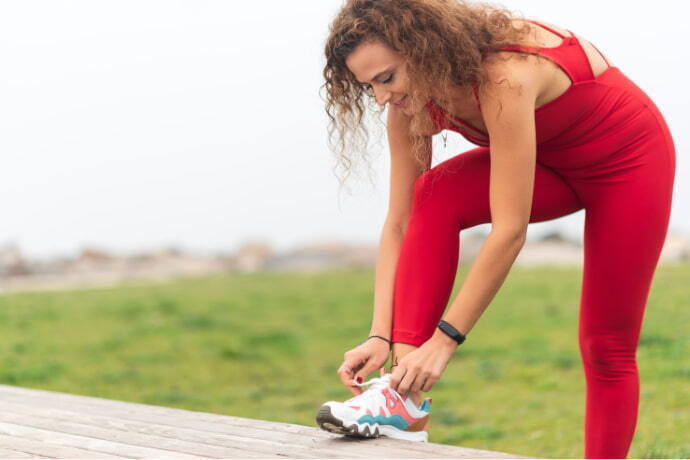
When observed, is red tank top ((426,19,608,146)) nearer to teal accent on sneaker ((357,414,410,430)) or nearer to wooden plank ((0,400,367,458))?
teal accent on sneaker ((357,414,410,430))

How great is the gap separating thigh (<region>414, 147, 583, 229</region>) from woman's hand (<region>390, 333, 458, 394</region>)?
0.39 meters

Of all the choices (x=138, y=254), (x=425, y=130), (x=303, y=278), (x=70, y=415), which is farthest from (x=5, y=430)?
(x=138, y=254)

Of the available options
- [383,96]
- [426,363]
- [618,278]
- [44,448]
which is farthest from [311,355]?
[383,96]

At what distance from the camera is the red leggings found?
2256mm

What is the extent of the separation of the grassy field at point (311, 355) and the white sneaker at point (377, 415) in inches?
61.7

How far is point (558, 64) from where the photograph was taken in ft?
7.09

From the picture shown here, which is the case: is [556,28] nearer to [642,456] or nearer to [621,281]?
[621,281]

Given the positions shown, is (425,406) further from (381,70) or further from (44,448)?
(44,448)

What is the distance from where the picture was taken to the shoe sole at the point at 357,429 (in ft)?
6.73

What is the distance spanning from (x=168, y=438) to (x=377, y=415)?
25.1 inches

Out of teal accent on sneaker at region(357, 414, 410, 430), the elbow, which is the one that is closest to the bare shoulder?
the elbow

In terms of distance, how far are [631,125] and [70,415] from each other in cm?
212

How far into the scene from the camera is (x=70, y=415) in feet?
9.12

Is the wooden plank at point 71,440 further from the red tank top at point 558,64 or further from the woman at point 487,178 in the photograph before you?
the red tank top at point 558,64
